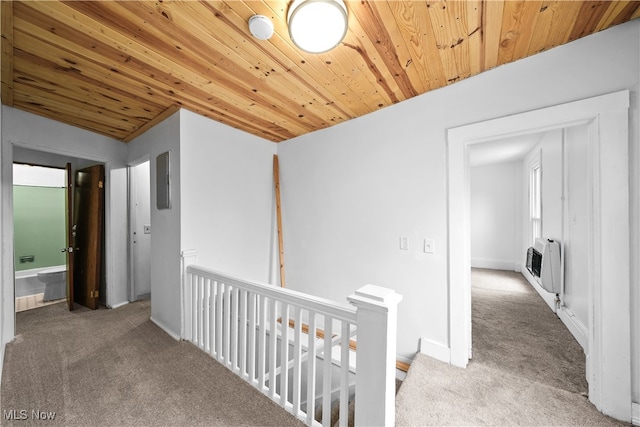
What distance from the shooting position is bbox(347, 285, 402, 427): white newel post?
108 cm

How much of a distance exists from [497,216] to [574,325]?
351cm

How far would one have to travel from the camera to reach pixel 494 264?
17.1 feet

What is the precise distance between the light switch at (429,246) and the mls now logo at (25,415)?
269cm

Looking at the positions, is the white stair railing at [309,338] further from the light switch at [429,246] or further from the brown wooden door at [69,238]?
the brown wooden door at [69,238]

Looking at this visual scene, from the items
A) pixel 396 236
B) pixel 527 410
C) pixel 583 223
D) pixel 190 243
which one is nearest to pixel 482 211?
Answer: pixel 583 223

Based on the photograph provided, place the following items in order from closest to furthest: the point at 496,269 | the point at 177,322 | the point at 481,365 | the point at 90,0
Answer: the point at 90,0 < the point at 481,365 < the point at 177,322 < the point at 496,269

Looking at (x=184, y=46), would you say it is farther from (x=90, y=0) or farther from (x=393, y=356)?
(x=393, y=356)

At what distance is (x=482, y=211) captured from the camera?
5.42m

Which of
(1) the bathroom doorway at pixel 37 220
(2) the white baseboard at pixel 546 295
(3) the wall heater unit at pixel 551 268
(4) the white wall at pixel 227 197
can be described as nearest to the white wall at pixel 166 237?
(4) the white wall at pixel 227 197

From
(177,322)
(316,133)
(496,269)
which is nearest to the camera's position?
(177,322)

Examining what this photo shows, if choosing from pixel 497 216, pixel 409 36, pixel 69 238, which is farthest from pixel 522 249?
pixel 69 238

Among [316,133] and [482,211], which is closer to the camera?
[316,133]

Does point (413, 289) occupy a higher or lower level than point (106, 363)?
higher

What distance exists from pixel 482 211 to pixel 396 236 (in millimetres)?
4434
